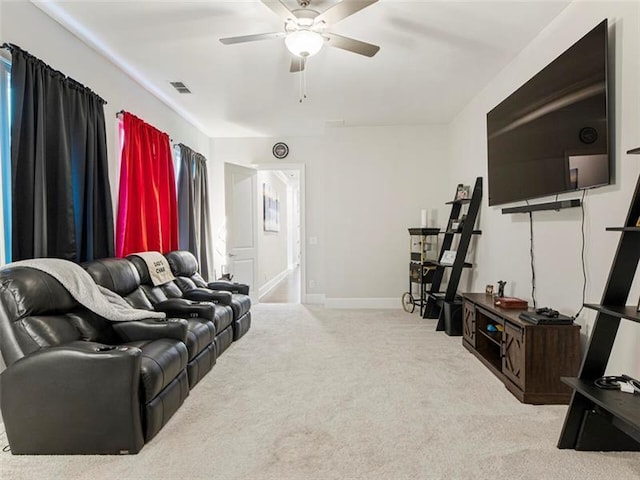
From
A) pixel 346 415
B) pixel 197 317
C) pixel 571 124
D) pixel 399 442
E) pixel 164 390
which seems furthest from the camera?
pixel 197 317

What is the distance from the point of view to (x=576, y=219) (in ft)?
8.69

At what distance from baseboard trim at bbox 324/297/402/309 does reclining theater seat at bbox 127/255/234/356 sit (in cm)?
228

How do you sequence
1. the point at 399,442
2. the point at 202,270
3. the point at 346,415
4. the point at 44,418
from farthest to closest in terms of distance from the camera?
1. the point at 202,270
2. the point at 346,415
3. the point at 399,442
4. the point at 44,418

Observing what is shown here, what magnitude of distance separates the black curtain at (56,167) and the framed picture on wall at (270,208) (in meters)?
4.25

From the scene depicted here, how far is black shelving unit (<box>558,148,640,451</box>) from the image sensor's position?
1832 millimetres

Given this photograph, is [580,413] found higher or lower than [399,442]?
higher

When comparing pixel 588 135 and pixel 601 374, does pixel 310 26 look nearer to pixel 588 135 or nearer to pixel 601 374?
pixel 588 135

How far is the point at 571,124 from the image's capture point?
2.60m

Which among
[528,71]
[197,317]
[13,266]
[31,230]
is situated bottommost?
[197,317]

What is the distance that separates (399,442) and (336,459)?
15.4 inches

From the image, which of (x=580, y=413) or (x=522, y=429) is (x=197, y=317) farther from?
(x=580, y=413)

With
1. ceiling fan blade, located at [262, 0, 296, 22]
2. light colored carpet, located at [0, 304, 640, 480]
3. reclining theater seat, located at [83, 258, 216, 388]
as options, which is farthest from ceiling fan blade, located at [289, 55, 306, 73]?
light colored carpet, located at [0, 304, 640, 480]

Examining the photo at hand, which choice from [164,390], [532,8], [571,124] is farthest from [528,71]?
[164,390]

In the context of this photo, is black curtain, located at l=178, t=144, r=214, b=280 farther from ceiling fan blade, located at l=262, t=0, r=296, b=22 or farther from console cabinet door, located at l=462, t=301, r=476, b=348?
console cabinet door, located at l=462, t=301, r=476, b=348
